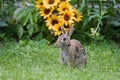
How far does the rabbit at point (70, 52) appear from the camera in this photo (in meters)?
6.76

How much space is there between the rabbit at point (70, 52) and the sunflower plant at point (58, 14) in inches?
47.4

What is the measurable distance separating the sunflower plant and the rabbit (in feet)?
3.95

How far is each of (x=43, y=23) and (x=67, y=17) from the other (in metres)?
1.14

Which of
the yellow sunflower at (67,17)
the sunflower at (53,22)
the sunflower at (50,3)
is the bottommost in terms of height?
the sunflower at (53,22)

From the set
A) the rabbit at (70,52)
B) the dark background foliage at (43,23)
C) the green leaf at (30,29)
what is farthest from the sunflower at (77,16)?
the rabbit at (70,52)

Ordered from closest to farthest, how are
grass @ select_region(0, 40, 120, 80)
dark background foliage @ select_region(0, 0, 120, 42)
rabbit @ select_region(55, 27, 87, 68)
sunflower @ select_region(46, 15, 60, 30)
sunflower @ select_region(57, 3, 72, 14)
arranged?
grass @ select_region(0, 40, 120, 80), rabbit @ select_region(55, 27, 87, 68), sunflower @ select_region(57, 3, 72, 14), sunflower @ select_region(46, 15, 60, 30), dark background foliage @ select_region(0, 0, 120, 42)

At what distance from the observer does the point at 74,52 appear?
6902mm

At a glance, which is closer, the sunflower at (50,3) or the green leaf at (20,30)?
the sunflower at (50,3)

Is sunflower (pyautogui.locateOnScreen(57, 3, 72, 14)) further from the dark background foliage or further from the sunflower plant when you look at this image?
the dark background foliage

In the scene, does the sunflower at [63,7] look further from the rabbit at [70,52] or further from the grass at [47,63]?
the rabbit at [70,52]

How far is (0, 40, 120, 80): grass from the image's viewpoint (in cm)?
641

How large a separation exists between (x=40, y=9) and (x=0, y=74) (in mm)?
2455

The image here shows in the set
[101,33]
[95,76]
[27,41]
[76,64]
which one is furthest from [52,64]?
[101,33]

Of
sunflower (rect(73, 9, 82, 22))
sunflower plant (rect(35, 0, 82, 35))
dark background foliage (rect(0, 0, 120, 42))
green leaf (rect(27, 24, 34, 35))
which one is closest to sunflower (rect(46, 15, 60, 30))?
sunflower plant (rect(35, 0, 82, 35))
